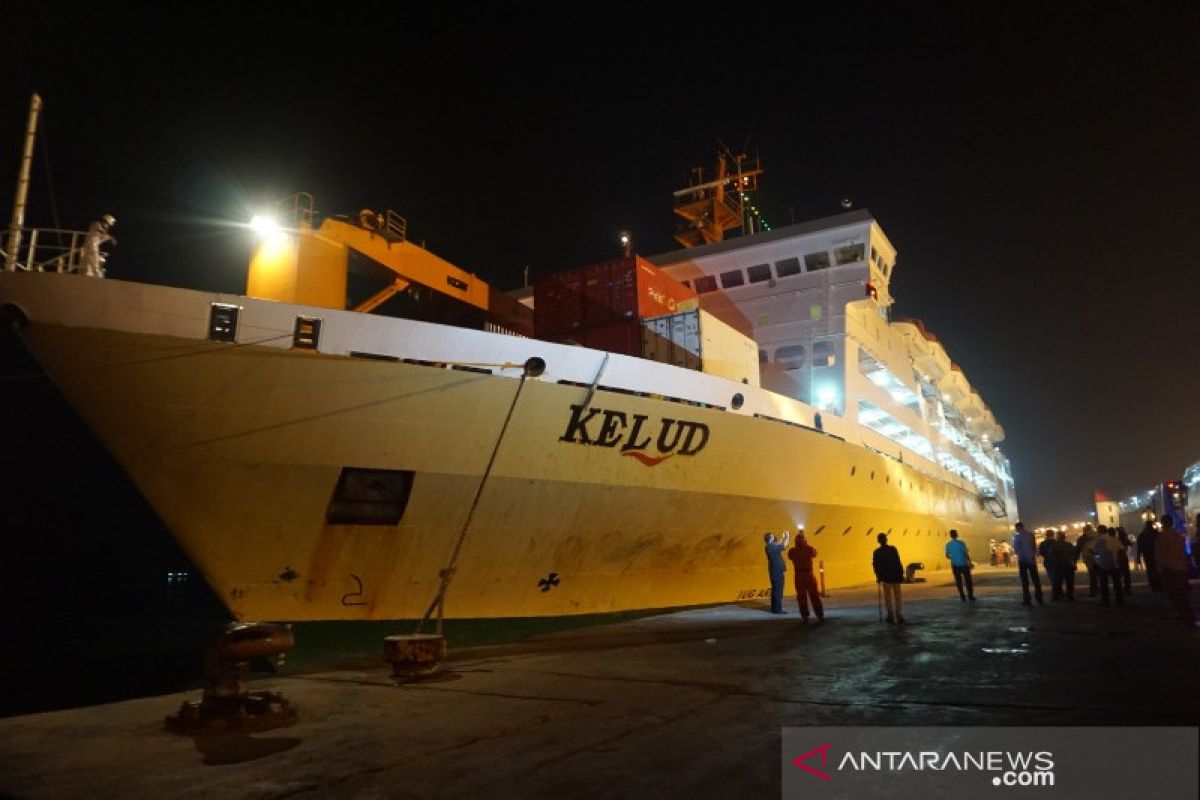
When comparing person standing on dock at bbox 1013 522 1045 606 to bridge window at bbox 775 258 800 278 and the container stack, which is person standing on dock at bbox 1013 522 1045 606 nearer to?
the container stack

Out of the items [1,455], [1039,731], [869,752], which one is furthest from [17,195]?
[1,455]

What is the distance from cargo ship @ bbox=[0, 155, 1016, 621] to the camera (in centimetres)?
894

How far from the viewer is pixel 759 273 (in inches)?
845

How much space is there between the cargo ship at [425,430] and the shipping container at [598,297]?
50 millimetres

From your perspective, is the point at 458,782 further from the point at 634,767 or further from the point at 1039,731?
the point at 1039,731

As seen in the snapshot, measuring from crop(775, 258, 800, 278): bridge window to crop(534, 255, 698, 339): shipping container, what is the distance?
6.84 meters

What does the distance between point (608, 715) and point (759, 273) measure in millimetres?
18352

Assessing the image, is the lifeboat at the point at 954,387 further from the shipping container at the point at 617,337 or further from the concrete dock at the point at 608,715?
the concrete dock at the point at 608,715

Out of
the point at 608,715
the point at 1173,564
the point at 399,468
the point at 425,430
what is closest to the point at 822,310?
the point at 1173,564

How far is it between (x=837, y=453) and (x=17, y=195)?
16.2 m

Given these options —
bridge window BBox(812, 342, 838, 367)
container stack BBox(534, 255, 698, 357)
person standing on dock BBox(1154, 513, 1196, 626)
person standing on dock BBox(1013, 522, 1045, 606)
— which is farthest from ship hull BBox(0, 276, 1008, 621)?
bridge window BBox(812, 342, 838, 367)

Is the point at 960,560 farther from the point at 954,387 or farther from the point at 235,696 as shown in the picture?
the point at 954,387

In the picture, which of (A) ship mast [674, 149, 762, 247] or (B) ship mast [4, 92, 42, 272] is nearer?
(B) ship mast [4, 92, 42, 272]

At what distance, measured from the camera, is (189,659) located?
15.9 meters
